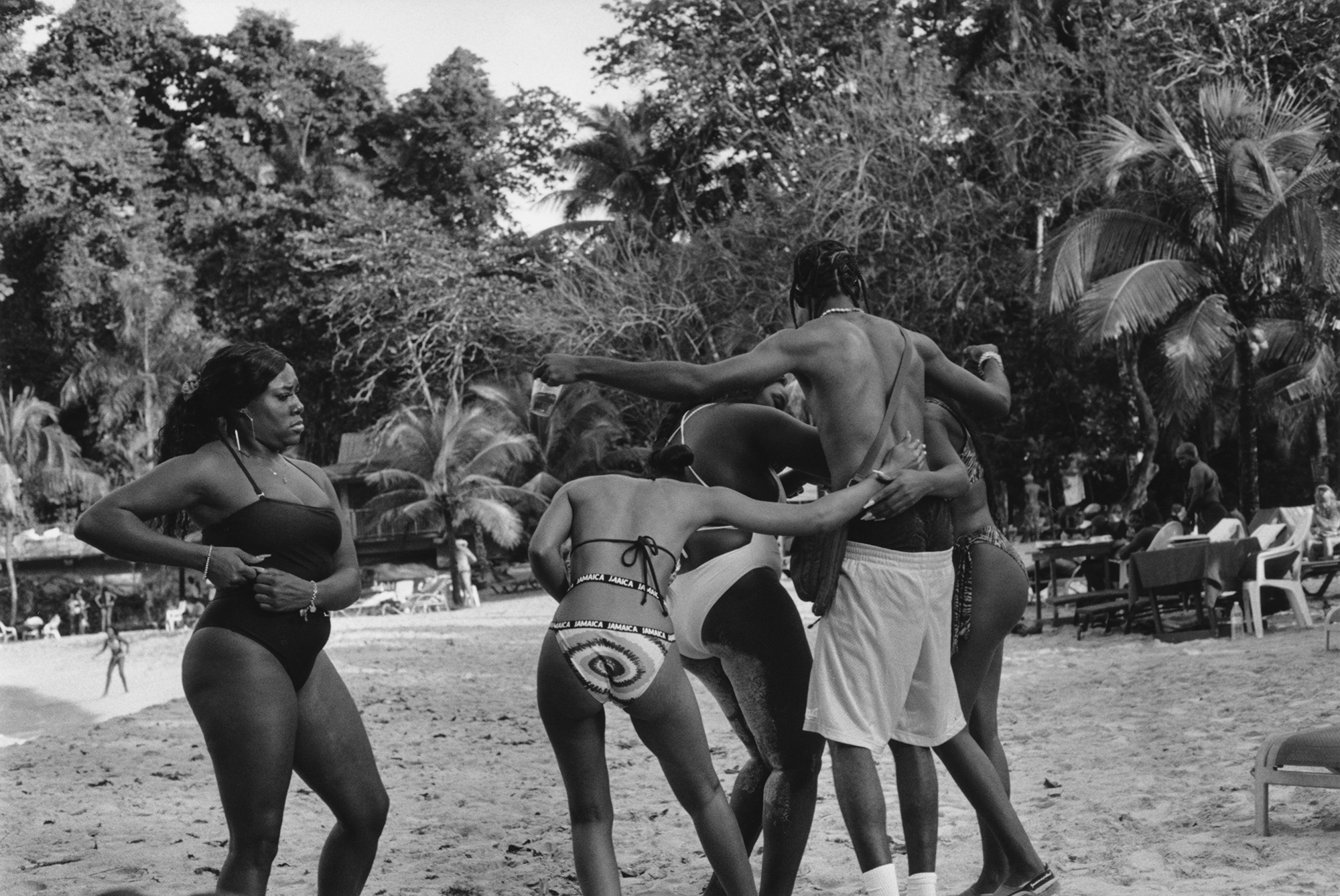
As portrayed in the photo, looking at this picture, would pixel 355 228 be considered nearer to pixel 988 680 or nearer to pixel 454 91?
pixel 454 91

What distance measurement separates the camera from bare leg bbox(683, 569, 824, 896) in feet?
13.0

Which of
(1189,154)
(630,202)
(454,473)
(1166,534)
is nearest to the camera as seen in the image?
(1166,534)

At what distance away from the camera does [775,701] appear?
3.98 metres

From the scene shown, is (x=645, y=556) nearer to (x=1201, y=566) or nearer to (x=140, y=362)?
(x=1201, y=566)

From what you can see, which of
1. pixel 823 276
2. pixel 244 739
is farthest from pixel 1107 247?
pixel 244 739

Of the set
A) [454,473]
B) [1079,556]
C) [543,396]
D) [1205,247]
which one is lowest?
[1079,556]

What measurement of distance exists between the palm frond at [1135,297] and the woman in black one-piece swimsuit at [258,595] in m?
Answer: 15.3

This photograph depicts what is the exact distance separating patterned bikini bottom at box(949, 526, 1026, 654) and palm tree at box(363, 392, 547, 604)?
27.3m

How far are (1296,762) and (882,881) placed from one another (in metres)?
2.04

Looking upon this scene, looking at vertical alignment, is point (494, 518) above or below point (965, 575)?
above

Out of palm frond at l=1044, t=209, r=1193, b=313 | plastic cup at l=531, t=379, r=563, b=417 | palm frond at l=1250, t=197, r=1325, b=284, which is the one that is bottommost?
plastic cup at l=531, t=379, r=563, b=417

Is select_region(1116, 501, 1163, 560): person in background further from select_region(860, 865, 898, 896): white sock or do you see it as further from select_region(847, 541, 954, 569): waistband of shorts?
select_region(860, 865, 898, 896): white sock

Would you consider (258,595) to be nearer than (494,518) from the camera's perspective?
Yes

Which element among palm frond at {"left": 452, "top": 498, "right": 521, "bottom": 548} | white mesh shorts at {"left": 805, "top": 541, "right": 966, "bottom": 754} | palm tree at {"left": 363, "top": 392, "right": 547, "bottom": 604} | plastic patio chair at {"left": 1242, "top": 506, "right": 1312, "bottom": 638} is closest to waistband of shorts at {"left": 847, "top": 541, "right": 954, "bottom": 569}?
white mesh shorts at {"left": 805, "top": 541, "right": 966, "bottom": 754}
